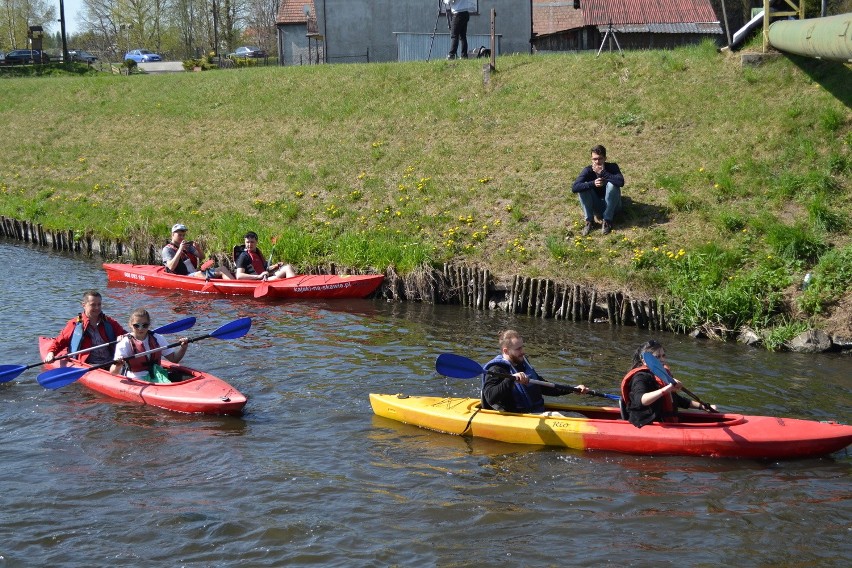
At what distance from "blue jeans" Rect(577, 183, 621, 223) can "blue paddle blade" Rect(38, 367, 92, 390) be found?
8078 millimetres

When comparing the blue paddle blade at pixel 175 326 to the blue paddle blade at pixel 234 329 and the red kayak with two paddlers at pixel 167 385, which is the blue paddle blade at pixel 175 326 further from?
the blue paddle blade at pixel 234 329

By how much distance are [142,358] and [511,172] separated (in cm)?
879

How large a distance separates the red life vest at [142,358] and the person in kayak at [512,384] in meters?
3.73

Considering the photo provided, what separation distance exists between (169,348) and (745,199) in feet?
29.8

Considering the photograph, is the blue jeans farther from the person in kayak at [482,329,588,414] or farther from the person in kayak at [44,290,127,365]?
the person in kayak at [44,290,127,365]

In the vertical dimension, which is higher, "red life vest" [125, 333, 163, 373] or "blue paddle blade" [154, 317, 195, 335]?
"blue paddle blade" [154, 317, 195, 335]

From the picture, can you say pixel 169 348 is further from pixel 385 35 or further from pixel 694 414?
pixel 385 35

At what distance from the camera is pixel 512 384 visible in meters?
8.87

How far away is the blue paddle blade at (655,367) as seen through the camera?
8.05 metres

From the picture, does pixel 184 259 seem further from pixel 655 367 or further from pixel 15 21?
pixel 15 21

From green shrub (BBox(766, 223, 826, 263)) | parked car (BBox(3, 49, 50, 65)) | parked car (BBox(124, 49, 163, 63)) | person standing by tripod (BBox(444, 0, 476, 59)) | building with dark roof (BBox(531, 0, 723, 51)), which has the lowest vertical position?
green shrub (BBox(766, 223, 826, 263))

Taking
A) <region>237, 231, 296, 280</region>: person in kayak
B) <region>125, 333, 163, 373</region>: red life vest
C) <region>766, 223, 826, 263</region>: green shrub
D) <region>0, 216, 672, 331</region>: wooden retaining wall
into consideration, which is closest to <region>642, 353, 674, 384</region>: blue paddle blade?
<region>0, 216, 672, 331</region>: wooden retaining wall

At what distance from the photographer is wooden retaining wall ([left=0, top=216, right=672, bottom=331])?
12.7 m

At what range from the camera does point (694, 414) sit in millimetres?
8586
